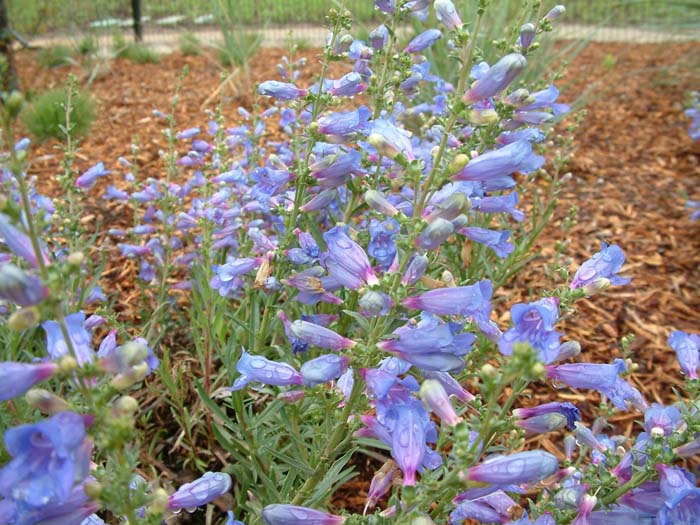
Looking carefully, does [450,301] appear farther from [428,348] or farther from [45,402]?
[45,402]

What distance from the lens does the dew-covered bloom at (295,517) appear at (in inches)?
64.9

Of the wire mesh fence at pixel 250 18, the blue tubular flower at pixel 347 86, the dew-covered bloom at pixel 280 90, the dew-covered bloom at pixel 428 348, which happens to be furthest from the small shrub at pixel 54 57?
the dew-covered bloom at pixel 428 348

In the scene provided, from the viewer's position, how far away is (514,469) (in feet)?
4.68

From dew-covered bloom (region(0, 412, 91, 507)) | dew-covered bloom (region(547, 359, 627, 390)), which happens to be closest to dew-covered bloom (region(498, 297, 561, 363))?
dew-covered bloom (region(547, 359, 627, 390))

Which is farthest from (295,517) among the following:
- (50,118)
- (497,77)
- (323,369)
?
(50,118)

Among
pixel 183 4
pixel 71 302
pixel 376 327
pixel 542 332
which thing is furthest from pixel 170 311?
pixel 183 4

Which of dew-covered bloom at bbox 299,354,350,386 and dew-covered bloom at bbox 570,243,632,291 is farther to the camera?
dew-covered bloom at bbox 570,243,632,291

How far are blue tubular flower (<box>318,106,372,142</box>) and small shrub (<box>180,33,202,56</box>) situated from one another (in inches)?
331

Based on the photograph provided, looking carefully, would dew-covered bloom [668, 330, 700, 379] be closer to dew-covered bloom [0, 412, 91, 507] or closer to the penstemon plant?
the penstemon plant

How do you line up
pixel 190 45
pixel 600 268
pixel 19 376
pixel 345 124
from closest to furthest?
pixel 19 376, pixel 600 268, pixel 345 124, pixel 190 45

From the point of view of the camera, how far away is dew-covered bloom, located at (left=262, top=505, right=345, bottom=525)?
64.9 inches

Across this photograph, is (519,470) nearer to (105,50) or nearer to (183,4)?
(105,50)

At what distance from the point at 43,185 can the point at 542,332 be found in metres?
5.36

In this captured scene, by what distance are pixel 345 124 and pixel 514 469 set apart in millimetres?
1390
